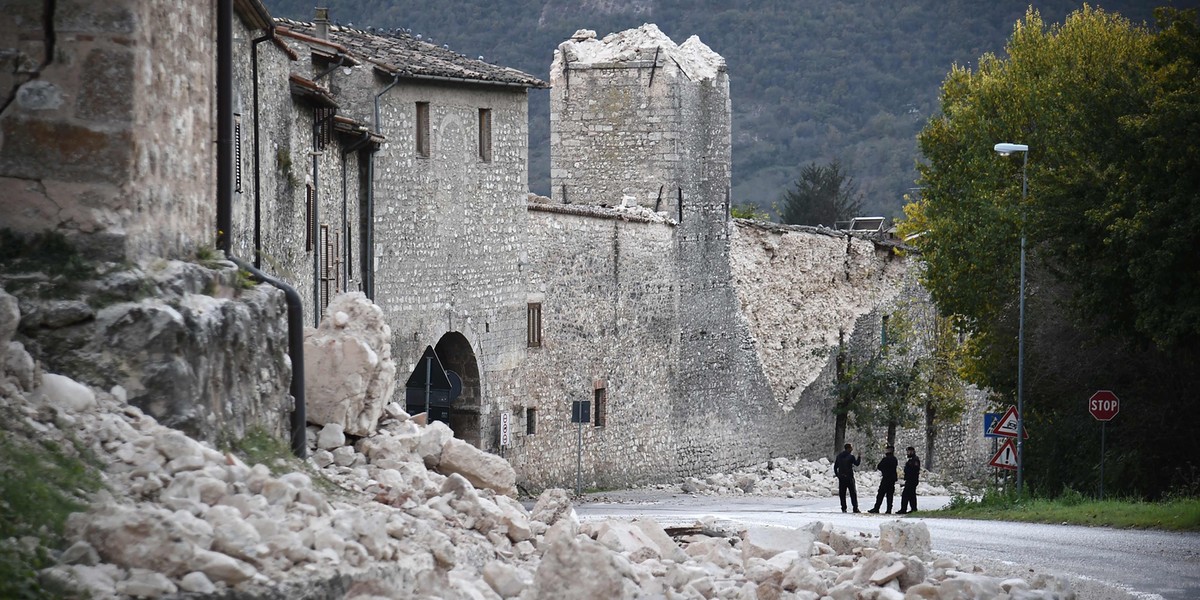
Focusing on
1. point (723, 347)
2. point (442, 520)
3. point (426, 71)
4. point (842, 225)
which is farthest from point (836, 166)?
point (442, 520)

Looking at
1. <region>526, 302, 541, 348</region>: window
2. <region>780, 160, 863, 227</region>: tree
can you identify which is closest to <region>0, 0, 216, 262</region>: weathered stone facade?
<region>526, 302, 541, 348</region>: window

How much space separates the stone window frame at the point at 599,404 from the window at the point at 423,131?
769 cm

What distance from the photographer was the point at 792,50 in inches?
4678

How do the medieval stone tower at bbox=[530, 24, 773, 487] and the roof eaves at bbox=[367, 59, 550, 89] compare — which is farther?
the medieval stone tower at bbox=[530, 24, 773, 487]

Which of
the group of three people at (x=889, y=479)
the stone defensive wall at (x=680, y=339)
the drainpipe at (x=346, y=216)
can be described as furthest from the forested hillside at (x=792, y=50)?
the drainpipe at (x=346, y=216)

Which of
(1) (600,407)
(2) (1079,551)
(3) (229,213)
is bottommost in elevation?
(2) (1079,551)

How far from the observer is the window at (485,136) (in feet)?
106

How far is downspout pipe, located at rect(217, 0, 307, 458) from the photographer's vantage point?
1272 cm

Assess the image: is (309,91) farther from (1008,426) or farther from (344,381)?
(1008,426)

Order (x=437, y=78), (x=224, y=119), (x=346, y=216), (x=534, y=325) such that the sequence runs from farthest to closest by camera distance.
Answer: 1. (x=534, y=325)
2. (x=437, y=78)
3. (x=346, y=216)
4. (x=224, y=119)

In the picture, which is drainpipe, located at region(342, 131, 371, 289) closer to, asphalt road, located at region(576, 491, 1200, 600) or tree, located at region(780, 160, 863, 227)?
asphalt road, located at region(576, 491, 1200, 600)

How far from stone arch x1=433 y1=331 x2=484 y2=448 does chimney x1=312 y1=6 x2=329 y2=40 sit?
20.0 ft

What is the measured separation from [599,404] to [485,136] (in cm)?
680

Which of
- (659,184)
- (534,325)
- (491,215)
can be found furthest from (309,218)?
(659,184)
